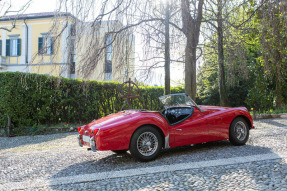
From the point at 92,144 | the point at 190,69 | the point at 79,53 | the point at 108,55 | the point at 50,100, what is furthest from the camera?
the point at 50,100

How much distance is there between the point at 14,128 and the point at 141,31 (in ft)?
20.8

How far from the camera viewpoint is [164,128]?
4.93 m

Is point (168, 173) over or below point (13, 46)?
below

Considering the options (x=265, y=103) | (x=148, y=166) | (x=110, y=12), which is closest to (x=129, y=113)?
(x=148, y=166)

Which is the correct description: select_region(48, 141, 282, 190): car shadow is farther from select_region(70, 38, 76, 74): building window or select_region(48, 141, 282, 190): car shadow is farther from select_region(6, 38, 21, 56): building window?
select_region(6, 38, 21, 56): building window

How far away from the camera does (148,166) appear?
4.45 m

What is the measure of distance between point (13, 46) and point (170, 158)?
22044mm

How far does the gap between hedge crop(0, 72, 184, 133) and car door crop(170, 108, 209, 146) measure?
13.8ft

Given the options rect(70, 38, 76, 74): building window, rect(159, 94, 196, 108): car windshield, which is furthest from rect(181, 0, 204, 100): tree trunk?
rect(70, 38, 76, 74): building window

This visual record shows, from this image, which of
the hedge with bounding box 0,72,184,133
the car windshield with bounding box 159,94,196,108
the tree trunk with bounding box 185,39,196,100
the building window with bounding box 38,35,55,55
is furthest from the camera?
the hedge with bounding box 0,72,184,133

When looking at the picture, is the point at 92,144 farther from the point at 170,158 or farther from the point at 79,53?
the point at 79,53

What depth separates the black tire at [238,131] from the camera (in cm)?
572

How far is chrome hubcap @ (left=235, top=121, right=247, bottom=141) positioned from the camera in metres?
5.82

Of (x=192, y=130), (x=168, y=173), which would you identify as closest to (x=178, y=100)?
(x=192, y=130)
